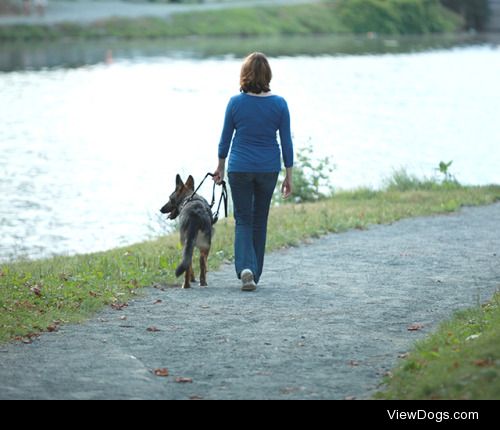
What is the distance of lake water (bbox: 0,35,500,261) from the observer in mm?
23047

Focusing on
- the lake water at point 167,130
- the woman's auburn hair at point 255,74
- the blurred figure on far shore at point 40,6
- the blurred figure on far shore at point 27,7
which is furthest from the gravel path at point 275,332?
the blurred figure on far shore at point 40,6

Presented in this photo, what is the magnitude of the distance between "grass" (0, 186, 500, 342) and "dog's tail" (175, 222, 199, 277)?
2.09 ft

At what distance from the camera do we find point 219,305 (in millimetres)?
10984

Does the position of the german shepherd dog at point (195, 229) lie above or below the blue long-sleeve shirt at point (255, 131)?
below

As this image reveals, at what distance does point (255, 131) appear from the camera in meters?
11.3

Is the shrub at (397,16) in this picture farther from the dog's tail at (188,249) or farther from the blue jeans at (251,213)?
the dog's tail at (188,249)

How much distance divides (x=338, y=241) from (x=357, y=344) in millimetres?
5936

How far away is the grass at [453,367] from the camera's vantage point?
7.27 meters

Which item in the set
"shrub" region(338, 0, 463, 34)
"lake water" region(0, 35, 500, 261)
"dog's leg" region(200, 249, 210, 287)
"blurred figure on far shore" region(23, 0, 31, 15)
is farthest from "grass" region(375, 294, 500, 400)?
"shrub" region(338, 0, 463, 34)

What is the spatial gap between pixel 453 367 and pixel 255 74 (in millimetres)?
4239

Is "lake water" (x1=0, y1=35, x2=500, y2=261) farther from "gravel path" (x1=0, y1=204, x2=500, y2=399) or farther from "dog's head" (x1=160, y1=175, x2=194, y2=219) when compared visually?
"gravel path" (x1=0, y1=204, x2=500, y2=399)

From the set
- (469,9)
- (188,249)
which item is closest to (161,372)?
(188,249)

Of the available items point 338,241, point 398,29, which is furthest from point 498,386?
point 398,29

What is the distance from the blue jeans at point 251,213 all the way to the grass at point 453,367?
9.09 feet
